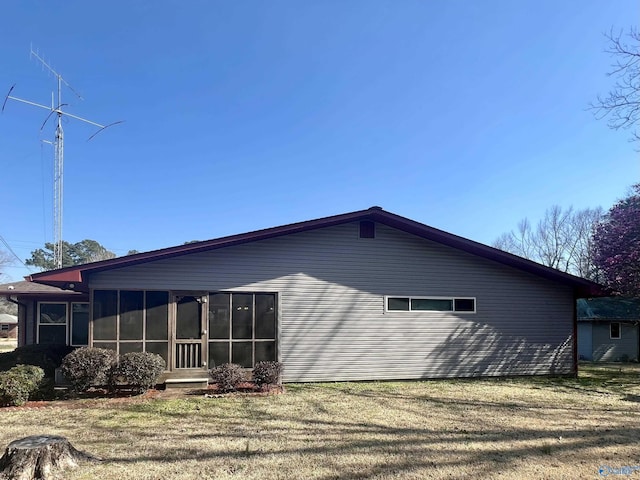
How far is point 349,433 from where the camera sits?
5.92m

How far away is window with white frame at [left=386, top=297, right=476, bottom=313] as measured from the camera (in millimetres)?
10961

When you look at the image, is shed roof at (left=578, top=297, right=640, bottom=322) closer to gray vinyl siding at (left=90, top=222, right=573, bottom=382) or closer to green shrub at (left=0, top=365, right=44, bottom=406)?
gray vinyl siding at (left=90, top=222, right=573, bottom=382)

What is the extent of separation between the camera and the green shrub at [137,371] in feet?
27.4

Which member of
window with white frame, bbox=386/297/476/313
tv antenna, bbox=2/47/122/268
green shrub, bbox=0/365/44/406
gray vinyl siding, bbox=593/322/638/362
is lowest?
gray vinyl siding, bbox=593/322/638/362

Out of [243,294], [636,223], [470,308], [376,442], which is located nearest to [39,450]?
[376,442]

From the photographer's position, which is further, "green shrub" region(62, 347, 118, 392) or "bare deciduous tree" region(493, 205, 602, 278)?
"bare deciduous tree" region(493, 205, 602, 278)

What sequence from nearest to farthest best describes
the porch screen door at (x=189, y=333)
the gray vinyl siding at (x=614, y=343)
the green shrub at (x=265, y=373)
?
the green shrub at (x=265, y=373), the porch screen door at (x=189, y=333), the gray vinyl siding at (x=614, y=343)

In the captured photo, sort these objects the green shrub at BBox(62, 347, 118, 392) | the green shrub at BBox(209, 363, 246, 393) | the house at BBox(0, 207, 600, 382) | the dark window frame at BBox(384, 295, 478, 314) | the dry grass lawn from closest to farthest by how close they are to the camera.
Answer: the dry grass lawn, the green shrub at BBox(62, 347, 118, 392), the green shrub at BBox(209, 363, 246, 393), the house at BBox(0, 207, 600, 382), the dark window frame at BBox(384, 295, 478, 314)

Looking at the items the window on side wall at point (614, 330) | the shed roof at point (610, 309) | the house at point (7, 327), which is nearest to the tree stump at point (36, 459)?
the shed roof at point (610, 309)

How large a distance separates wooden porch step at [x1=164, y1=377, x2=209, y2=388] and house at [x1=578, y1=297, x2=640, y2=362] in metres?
19.0

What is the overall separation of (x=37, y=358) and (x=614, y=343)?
23607 millimetres

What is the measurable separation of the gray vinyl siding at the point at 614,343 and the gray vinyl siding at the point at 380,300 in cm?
1054

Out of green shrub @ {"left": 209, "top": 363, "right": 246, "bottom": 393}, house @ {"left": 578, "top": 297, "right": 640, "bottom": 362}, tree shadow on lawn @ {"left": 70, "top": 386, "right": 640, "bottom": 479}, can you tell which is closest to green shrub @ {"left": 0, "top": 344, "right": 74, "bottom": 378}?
green shrub @ {"left": 209, "top": 363, "right": 246, "bottom": 393}

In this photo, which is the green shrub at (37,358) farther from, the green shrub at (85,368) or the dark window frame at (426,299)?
the dark window frame at (426,299)
